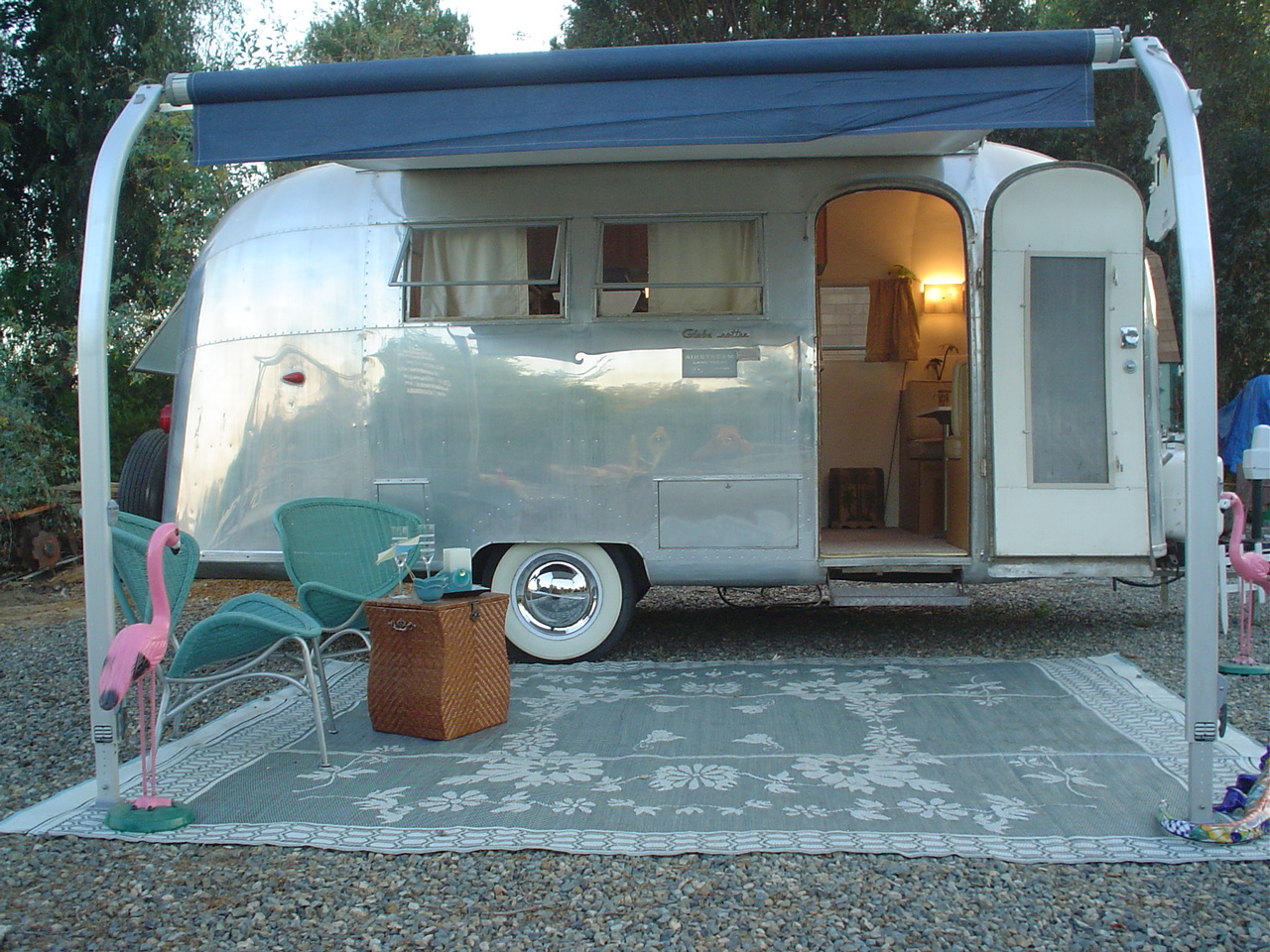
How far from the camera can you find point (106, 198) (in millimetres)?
3199

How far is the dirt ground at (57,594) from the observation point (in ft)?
24.7

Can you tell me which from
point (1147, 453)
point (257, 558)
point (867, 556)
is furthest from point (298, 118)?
point (1147, 453)

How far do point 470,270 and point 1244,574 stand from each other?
375 centimetres

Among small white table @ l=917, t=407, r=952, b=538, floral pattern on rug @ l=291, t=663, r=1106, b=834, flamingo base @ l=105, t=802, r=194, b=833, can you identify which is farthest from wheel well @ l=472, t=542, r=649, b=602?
flamingo base @ l=105, t=802, r=194, b=833

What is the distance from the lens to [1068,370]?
4957mm

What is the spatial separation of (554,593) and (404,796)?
6.70 feet

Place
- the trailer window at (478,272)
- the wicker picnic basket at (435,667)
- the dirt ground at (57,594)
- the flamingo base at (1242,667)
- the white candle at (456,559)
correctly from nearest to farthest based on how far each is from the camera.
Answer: the wicker picnic basket at (435,667), the white candle at (456,559), the flamingo base at (1242,667), the trailer window at (478,272), the dirt ground at (57,594)

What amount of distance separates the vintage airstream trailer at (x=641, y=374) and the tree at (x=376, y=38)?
20.0 feet

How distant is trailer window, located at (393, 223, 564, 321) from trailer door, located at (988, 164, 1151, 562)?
7.07ft

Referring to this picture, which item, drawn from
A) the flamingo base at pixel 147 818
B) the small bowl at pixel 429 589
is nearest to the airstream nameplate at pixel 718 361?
the small bowl at pixel 429 589

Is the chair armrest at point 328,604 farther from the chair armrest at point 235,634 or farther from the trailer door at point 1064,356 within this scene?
the trailer door at point 1064,356

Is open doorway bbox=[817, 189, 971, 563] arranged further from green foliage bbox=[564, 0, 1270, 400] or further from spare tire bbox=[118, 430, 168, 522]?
green foliage bbox=[564, 0, 1270, 400]

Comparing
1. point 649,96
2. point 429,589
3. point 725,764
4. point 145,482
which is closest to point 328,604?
point 429,589

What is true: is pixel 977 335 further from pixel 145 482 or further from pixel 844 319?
pixel 145 482
